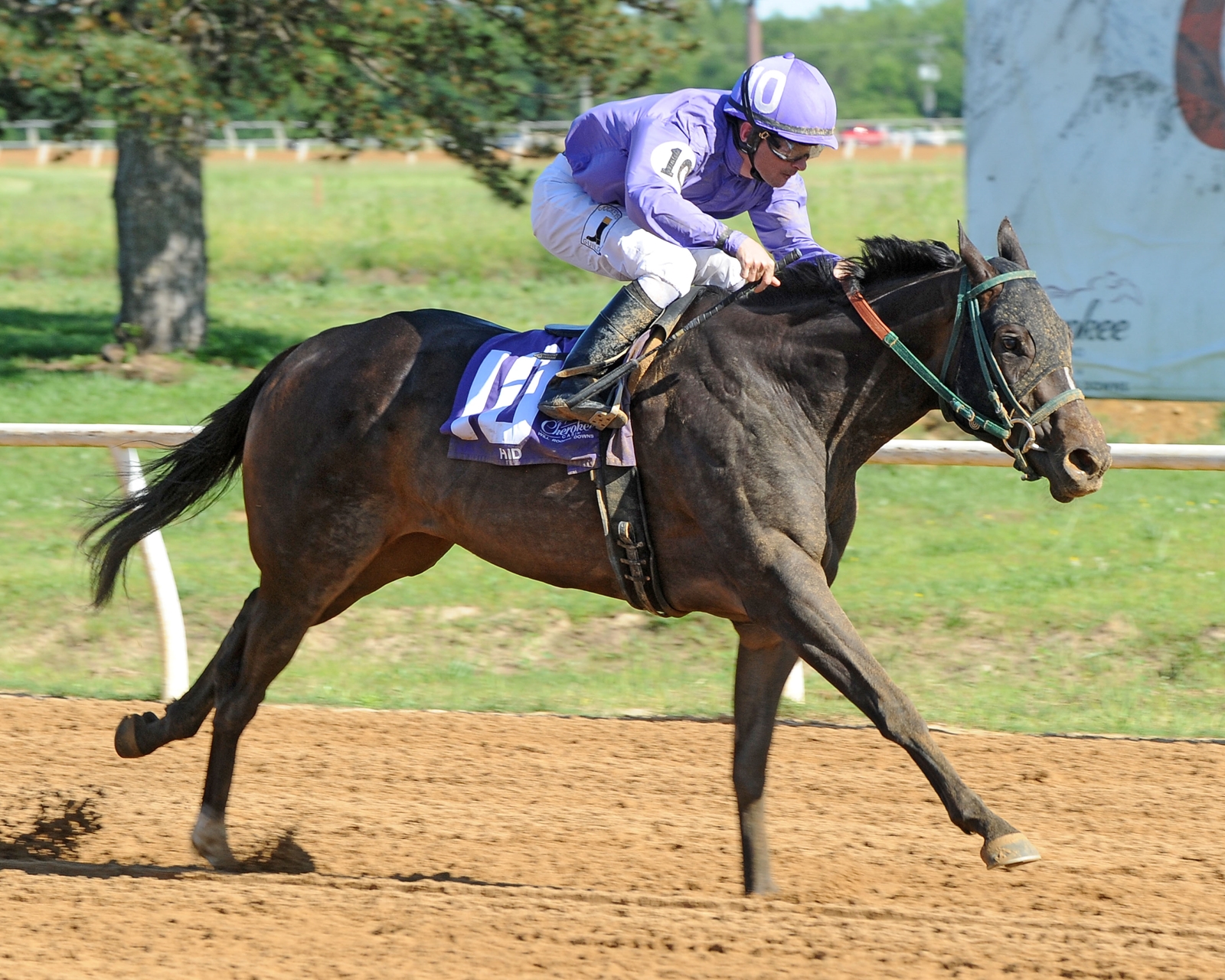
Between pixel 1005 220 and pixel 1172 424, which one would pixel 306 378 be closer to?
pixel 1005 220

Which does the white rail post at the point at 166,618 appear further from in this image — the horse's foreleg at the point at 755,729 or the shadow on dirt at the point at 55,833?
the horse's foreleg at the point at 755,729

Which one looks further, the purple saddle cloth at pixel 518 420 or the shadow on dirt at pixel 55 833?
the shadow on dirt at pixel 55 833

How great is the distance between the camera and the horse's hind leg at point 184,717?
489cm

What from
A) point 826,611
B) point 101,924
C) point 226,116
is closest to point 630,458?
point 826,611

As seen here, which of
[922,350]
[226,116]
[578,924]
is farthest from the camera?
[226,116]

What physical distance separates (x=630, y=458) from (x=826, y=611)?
2.44ft

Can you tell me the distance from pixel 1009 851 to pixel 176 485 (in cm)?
314

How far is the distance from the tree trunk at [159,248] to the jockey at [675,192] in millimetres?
8473

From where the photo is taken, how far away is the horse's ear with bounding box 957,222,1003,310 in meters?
3.88

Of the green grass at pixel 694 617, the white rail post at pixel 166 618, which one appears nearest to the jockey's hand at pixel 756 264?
the green grass at pixel 694 617

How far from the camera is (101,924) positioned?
3744mm

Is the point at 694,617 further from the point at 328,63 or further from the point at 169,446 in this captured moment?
the point at 328,63

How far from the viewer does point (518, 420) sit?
4336 mm

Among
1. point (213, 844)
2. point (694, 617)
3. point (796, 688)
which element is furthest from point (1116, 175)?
point (213, 844)
